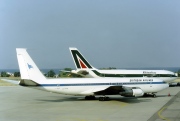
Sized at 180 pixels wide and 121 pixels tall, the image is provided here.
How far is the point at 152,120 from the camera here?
23188mm

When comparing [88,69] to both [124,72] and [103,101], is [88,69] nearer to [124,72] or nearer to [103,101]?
[124,72]

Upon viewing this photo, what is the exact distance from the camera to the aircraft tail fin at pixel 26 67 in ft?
118

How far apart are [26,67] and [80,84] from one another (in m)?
7.16

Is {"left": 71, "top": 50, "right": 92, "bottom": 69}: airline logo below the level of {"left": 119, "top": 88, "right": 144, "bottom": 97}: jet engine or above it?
above

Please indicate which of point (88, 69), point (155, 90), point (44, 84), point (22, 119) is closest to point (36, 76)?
point (44, 84)

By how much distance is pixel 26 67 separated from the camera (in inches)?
1416

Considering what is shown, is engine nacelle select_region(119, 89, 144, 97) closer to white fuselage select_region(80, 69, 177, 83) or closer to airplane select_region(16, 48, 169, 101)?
airplane select_region(16, 48, 169, 101)

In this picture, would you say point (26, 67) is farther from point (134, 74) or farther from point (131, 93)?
point (134, 74)

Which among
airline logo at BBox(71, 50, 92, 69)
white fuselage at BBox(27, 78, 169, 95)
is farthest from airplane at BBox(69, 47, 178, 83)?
white fuselage at BBox(27, 78, 169, 95)

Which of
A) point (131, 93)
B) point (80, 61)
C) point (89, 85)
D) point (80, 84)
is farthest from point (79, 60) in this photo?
point (131, 93)

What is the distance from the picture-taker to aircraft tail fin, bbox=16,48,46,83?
3584 cm

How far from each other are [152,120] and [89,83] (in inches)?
659

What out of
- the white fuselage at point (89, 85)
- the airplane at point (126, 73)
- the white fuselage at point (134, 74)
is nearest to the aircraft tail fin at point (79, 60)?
the airplane at point (126, 73)

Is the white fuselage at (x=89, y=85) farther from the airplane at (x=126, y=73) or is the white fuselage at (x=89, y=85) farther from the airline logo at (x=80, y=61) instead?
the airline logo at (x=80, y=61)
